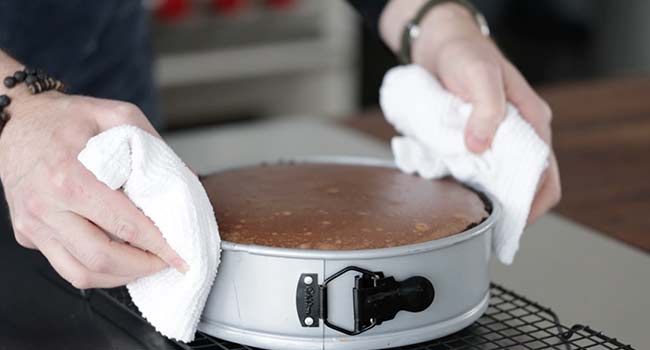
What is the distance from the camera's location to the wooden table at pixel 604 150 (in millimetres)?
1312

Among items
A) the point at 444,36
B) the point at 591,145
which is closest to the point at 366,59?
the point at 591,145

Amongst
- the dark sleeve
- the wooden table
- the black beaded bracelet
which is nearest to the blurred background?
the wooden table

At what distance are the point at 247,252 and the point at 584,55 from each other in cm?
312

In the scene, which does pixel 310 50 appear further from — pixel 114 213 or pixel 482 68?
pixel 114 213

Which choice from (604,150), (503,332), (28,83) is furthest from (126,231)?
(604,150)

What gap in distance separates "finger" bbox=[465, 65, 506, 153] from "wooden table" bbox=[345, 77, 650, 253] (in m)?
0.30

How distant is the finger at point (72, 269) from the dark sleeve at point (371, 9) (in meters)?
Result: 0.66

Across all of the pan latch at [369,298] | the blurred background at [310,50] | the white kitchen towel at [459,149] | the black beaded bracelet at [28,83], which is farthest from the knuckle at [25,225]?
the blurred background at [310,50]

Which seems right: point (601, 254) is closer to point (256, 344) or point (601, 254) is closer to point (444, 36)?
point (444, 36)

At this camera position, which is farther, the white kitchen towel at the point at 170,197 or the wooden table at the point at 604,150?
the wooden table at the point at 604,150

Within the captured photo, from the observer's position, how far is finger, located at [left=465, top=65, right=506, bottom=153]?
1029 mm

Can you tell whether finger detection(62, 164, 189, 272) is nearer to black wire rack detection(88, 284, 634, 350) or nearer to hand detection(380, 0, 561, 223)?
black wire rack detection(88, 284, 634, 350)

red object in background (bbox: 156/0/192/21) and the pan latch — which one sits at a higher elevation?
the pan latch

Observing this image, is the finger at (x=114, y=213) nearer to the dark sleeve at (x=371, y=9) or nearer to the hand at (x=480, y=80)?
the hand at (x=480, y=80)
